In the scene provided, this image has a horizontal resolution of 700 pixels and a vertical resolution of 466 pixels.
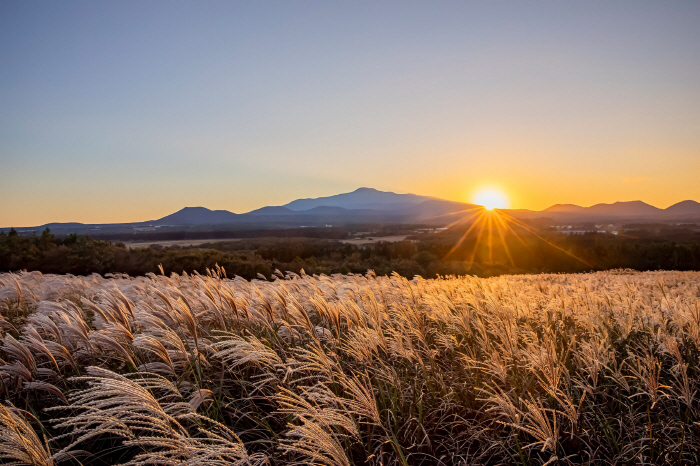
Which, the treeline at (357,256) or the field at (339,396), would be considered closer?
the field at (339,396)

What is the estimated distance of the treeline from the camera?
2311 cm

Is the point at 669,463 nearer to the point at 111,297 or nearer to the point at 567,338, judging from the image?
the point at 567,338

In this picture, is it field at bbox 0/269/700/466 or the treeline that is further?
the treeline

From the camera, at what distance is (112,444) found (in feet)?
8.79

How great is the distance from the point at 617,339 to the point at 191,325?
4.40 meters

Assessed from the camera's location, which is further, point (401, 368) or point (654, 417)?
point (401, 368)

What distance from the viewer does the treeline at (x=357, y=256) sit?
2311 centimetres

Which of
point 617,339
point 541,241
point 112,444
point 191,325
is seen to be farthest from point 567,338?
point 541,241

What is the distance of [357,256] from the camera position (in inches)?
1359

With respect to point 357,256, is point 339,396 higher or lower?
higher

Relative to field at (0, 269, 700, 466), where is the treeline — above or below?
below

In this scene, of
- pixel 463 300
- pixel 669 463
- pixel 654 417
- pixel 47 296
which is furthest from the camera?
pixel 47 296

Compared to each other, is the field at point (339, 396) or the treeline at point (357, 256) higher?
the field at point (339, 396)

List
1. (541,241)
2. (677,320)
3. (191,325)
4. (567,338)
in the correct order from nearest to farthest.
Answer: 1. (191,325)
2. (677,320)
3. (567,338)
4. (541,241)
